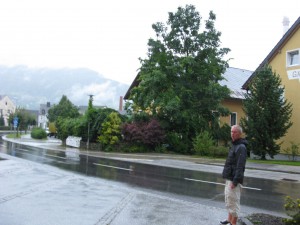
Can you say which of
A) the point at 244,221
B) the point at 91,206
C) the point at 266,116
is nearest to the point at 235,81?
the point at 266,116

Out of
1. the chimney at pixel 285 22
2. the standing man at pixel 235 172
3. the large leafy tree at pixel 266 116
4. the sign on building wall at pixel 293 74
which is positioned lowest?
the standing man at pixel 235 172

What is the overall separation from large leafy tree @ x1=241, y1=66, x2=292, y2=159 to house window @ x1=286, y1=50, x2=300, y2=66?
3.19m

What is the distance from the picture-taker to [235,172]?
6.71m

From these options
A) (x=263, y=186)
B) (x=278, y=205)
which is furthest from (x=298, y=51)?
(x=278, y=205)

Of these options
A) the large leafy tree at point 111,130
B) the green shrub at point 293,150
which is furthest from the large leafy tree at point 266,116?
the large leafy tree at point 111,130

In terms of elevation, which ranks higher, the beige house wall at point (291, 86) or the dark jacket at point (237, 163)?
the beige house wall at point (291, 86)

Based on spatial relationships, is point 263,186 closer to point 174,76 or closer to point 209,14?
point 174,76

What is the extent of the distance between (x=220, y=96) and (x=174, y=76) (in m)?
3.87

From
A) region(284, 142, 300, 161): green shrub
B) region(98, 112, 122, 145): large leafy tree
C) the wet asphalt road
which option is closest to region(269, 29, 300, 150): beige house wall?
region(284, 142, 300, 161): green shrub

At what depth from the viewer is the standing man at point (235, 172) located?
22.0 feet

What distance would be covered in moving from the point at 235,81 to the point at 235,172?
1287 inches

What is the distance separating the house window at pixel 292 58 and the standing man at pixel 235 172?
20.5 metres

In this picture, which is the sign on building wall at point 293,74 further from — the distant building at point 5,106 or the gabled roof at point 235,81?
the distant building at point 5,106

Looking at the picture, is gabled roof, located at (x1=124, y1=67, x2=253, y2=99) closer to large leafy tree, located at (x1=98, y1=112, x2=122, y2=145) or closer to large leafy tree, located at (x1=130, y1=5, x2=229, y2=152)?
large leafy tree, located at (x1=130, y1=5, x2=229, y2=152)
